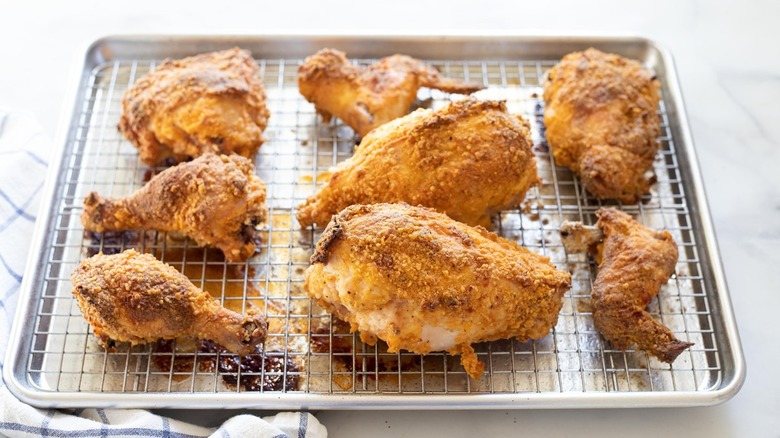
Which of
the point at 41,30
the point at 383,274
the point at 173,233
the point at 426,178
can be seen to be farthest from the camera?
the point at 41,30

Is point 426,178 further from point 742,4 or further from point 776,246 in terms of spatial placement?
point 742,4

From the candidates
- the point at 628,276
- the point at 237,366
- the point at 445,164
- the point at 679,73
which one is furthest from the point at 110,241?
the point at 679,73

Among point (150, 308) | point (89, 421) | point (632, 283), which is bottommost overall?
point (89, 421)

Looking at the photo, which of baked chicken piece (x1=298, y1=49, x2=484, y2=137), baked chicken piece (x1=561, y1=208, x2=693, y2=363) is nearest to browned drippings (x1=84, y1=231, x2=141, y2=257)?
baked chicken piece (x1=298, y1=49, x2=484, y2=137)

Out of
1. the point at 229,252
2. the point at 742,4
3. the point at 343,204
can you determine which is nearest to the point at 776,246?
the point at 742,4

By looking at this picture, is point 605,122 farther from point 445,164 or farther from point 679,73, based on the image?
point 679,73
